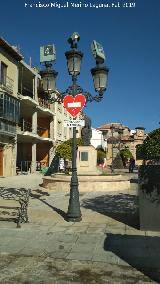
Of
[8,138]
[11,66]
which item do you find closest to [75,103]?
[8,138]

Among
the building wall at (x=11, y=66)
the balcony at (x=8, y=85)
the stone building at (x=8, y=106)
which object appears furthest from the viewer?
the building wall at (x=11, y=66)

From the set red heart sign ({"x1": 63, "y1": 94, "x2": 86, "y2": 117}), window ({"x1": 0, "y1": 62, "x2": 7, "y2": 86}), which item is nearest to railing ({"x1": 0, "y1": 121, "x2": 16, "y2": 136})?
window ({"x1": 0, "y1": 62, "x2": 7, "y2": 86})

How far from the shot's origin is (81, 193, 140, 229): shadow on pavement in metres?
8.85

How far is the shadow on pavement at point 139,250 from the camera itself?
17.0 ft

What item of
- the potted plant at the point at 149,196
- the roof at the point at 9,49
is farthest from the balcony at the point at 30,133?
the potted plant at the point at 149,196

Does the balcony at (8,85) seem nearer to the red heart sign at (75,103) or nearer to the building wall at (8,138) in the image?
the building wall at (8,138)

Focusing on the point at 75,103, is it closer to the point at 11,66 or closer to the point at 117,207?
the point at 117,207

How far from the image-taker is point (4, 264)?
5.34 meters

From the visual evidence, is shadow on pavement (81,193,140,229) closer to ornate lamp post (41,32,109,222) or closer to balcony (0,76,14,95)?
ornate lamp post (41,32,109,222)

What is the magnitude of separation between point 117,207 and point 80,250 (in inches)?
206

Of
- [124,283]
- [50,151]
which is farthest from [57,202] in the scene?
[50,151]

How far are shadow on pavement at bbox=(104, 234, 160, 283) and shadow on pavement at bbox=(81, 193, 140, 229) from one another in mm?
1133

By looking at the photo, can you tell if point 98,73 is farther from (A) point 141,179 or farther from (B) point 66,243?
(B) point 66,243

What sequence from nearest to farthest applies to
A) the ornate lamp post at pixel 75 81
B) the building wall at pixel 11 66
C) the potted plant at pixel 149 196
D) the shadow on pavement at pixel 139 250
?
the shadow on pavement at pixel 139 250 → the potted plant at pixel 149 196 → the ornate lamp post at pixel 75 81 → the building wall at pixel 11 66
